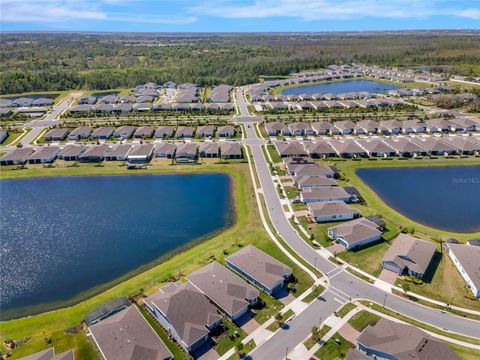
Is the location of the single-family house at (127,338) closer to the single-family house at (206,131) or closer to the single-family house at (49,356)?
the single-family house at (49,356)

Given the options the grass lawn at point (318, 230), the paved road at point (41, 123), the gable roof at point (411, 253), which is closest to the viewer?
the gable roof at point (411, 253)

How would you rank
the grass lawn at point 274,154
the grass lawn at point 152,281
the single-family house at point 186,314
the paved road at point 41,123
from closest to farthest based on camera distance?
the single-family house at point 186,314 < the grass lawn at point 152,281 < the grass lawn at point 274,154 < the paved road at point 41,123

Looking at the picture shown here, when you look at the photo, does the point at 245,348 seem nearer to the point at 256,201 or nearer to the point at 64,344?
the point at 64,344

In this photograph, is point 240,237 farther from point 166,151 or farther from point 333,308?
point 166,151

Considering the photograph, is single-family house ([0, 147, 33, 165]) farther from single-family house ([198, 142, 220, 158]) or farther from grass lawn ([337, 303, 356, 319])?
grass lawn ([337, 303, 356, 319])

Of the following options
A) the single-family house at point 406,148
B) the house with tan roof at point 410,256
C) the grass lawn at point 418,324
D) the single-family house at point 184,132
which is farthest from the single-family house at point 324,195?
the single-family house at point 184,132

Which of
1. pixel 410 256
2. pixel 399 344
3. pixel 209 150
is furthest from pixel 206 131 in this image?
pixel 399 344

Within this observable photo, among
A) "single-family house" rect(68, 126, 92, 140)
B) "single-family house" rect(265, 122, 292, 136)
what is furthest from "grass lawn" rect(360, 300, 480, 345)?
"single-family house" rect(68, 126, 92, 140)

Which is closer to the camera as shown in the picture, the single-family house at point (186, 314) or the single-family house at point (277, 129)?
the single-family house at point (186, 314)
